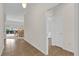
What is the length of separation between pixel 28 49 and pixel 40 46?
0.27 metres

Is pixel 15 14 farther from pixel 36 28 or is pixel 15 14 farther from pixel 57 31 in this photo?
pixel 57 31

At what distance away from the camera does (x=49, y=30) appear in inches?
97.9

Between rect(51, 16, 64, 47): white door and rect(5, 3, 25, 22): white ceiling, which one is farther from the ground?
rect(5, 3, 25, 22): white ceiling

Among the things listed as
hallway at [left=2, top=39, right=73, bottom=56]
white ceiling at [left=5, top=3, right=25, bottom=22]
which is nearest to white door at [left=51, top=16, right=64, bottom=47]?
hallway at [left=2, top=39, right=73, bottom=56]

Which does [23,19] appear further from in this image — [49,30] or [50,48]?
[50,48]

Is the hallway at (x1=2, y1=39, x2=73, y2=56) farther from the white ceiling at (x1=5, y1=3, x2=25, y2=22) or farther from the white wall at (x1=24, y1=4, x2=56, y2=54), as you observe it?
the white ceiling at (x1=5, y1=3, x2=25, y2=22)

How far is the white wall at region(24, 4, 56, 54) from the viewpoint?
224 centimetres

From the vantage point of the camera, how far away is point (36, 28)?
2262mm

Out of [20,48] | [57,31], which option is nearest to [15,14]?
[20,48]

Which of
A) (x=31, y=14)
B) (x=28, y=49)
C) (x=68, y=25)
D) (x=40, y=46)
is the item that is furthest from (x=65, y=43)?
(x=31, y=14)

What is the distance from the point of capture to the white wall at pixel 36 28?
2.24 m

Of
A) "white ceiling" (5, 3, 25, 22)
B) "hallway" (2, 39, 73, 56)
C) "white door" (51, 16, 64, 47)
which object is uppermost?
"white ceiling" (5, 3, 25, 22)

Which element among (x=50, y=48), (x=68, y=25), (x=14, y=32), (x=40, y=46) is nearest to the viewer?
(x=14, y=32)

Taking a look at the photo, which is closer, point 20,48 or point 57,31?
point 20,48
